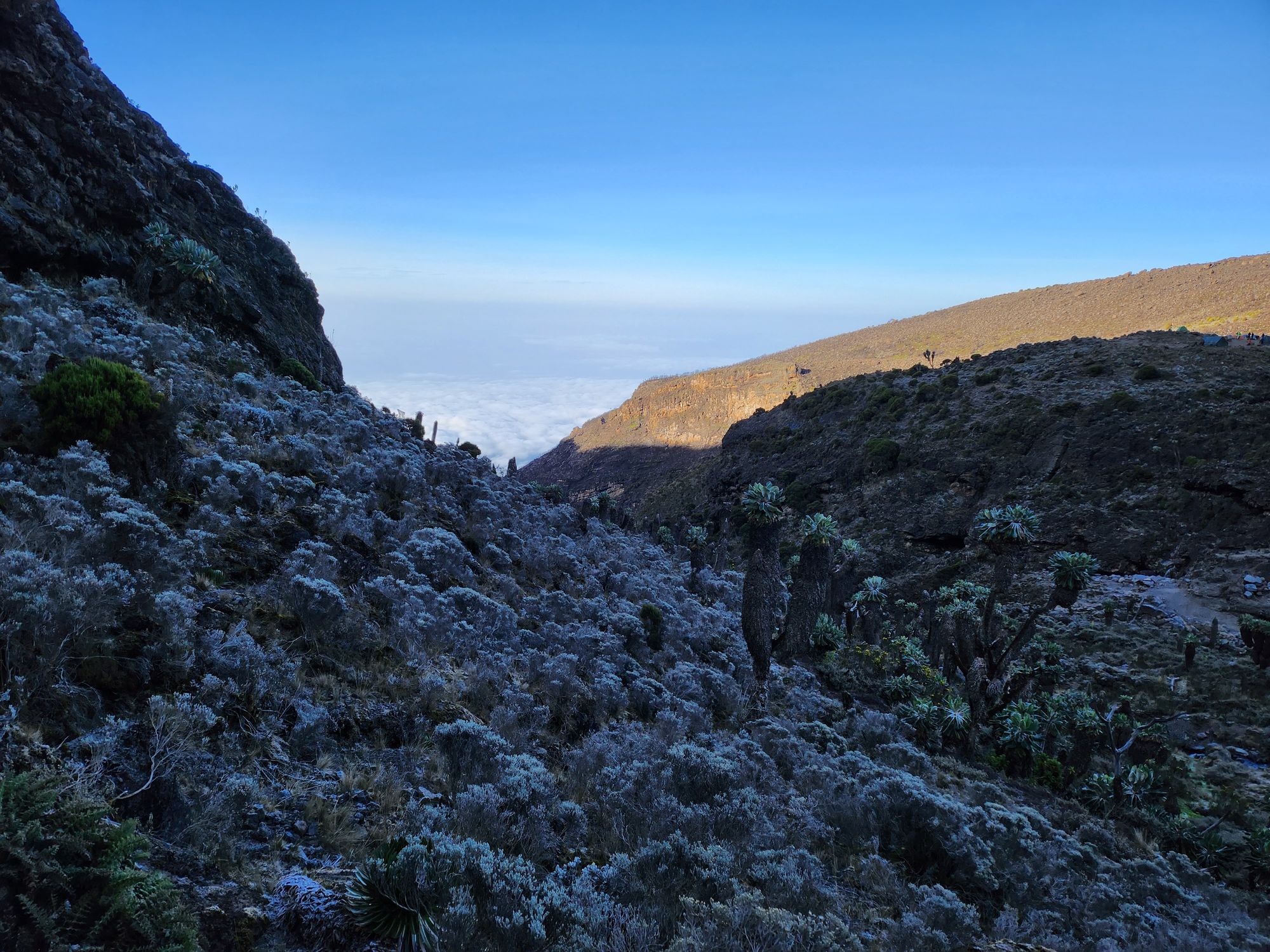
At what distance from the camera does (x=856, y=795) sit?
9883mm

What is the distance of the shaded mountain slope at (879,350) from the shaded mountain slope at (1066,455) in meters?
31.4

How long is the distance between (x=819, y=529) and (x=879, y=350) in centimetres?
10445

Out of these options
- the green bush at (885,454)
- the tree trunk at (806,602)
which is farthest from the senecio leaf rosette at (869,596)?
the green bush at (885,454)

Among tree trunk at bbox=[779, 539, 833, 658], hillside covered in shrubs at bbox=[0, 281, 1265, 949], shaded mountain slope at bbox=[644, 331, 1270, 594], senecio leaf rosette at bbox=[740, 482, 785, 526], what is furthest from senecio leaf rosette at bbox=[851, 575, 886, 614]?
hillside covered in shrubs at bbox=[0, 281, 1265, 949]

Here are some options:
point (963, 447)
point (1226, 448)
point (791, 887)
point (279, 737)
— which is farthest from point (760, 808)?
point (963, 447)

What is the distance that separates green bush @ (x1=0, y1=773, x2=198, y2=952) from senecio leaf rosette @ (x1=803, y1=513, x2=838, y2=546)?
2400 centimetres

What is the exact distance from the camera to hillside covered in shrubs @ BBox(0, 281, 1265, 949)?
4.69 metres

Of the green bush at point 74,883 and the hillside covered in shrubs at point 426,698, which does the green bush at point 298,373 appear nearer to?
the hillside covered in shrubs at point 426,698

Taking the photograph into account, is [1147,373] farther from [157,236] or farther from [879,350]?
[879,350]

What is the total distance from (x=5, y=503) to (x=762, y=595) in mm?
16173

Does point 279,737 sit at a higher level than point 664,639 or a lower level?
higher

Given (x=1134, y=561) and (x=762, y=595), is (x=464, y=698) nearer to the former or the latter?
(x=762, y=595)

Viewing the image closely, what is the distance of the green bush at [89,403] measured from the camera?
974cm

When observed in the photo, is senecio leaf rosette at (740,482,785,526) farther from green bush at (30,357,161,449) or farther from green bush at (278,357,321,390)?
green bush at (278,357,321,390)
